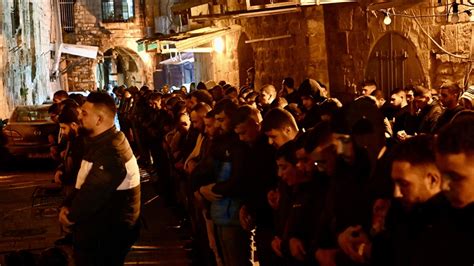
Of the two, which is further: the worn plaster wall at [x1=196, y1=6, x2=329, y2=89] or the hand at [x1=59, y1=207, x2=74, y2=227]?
the worn plaster wall at [x1=196, y1=6, x2=329, y2=89]

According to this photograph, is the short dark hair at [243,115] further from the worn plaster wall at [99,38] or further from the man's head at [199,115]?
the worn plaster wall at [99,38]

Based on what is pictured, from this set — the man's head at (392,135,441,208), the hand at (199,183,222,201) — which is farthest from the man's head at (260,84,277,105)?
the man's head at (392,135,441,208)

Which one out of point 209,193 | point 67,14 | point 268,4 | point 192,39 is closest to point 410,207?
point 209,193

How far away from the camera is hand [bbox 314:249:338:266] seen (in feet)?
14.4

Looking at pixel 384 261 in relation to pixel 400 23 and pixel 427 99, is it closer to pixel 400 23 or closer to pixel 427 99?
pixel 427 99

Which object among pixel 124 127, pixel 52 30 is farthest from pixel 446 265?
pixel 52 30

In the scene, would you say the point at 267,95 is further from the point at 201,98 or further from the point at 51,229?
the point at 51,229

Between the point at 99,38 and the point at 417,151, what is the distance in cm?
4333

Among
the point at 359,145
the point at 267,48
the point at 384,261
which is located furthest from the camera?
the point at 267,48

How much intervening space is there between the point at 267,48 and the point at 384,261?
549 inches

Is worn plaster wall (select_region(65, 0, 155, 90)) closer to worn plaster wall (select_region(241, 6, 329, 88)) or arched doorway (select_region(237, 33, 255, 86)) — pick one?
arched doorway (select_region(237, 33, 255, 86))

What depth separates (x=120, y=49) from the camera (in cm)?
4672

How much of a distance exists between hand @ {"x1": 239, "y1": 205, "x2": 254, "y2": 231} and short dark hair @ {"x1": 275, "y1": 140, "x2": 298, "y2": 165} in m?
1.02

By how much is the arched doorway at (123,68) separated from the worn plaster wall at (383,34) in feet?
102
